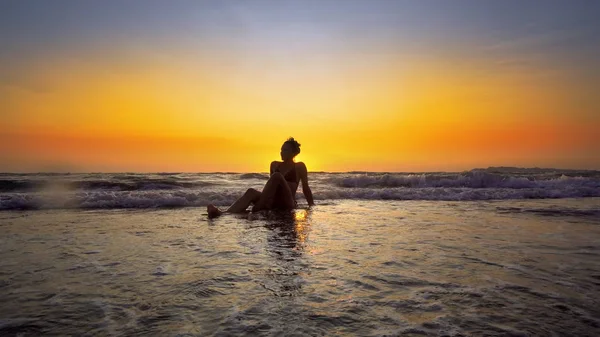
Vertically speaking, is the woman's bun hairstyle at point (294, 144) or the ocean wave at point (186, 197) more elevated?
the woman's bun hairstyle at point (294, 144)

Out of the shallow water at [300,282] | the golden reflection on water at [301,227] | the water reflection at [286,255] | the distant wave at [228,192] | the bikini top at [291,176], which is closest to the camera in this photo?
the shallow water at [300,282]

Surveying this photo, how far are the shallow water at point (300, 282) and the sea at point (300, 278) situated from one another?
0.05 ft

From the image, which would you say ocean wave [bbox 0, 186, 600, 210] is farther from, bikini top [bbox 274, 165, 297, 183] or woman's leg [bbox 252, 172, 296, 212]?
bikini top [bbox 274, 165, 297, 183]

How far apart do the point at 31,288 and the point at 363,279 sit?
8.62 ft

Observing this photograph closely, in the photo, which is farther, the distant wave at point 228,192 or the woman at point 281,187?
the distant wave at point 228,192

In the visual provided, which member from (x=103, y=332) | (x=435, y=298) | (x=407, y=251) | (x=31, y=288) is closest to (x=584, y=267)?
(x=407, y=251)

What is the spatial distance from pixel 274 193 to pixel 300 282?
5181 mm

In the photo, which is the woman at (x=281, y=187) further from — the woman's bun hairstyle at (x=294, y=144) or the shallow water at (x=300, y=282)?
the shallow water at (x=300, y=282)

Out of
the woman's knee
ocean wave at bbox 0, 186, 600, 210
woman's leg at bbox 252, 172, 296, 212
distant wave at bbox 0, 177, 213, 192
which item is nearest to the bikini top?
woman's leg at bbox 252, 172, 296, 212

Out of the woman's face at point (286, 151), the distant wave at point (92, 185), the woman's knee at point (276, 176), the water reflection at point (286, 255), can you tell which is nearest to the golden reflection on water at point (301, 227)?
the water reflection at point (286, 255)

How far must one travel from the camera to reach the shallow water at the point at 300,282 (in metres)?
2.01

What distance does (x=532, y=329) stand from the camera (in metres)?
1.94

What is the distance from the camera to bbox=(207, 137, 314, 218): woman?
780 cm

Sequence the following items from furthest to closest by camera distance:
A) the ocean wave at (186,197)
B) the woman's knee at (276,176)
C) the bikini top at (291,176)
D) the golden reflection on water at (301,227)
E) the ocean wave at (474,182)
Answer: the ocean wave at (474,182) → the ocean wave at (186,197) → the bikini top at (291,176) → the woman's knee at (276,176) → the golden reflection on water at (301,227)
